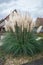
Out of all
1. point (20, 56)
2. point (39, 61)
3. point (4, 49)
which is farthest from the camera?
point (4, 49)

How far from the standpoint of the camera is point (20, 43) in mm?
9055

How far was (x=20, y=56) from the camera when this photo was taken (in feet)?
29.0

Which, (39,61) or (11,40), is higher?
(11,40)

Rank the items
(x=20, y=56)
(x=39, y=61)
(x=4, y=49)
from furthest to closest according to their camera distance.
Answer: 1. (x=4, y=49)
2. (x=20, y=56)
3. (x=39, y=61)

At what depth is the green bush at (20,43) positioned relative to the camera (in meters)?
8.87

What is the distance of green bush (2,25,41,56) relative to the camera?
29.1 feet

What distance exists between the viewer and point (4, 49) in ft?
31.4

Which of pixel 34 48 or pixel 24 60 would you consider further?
pixel 34 48

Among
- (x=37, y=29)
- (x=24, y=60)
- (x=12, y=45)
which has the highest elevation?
(x=37, y=29)

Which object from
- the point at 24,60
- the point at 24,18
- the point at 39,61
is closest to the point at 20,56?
the point at 24,60

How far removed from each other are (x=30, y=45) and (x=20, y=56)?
25.6 inches

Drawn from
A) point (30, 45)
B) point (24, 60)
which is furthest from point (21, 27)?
point (24, 60)

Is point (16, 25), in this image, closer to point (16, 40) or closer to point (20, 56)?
point (16, 40)

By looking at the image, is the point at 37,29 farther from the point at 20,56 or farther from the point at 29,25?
the point at 20,56
